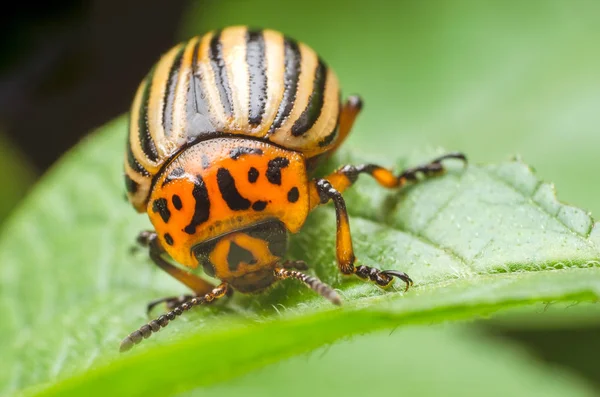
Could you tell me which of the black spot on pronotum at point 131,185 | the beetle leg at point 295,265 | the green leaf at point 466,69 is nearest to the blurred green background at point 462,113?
the green leaf at point 466,69

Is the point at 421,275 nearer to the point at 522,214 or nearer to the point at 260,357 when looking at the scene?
the point at 522,214

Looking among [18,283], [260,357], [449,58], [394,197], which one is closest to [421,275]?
[394,197]

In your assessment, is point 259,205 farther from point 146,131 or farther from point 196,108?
point 146,131

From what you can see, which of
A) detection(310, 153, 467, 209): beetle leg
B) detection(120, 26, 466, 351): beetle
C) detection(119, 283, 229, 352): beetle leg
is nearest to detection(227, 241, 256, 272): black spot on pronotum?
detection(120, 26, 466, 351): beetle

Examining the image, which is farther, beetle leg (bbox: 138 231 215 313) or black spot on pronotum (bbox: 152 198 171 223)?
beetle leg (bbox: 138 231 215 313)

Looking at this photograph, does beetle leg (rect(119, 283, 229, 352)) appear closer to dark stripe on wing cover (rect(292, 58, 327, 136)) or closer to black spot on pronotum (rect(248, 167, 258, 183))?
black spot on pronotum (rect(248, 167, 258, 183))

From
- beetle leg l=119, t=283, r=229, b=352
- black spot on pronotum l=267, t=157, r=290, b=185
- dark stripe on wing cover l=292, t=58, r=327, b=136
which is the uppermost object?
dark stripe on wing cover l=292, t=58, r=327, b=136

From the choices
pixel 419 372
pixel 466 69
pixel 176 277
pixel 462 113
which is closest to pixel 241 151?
pixel 176 277
